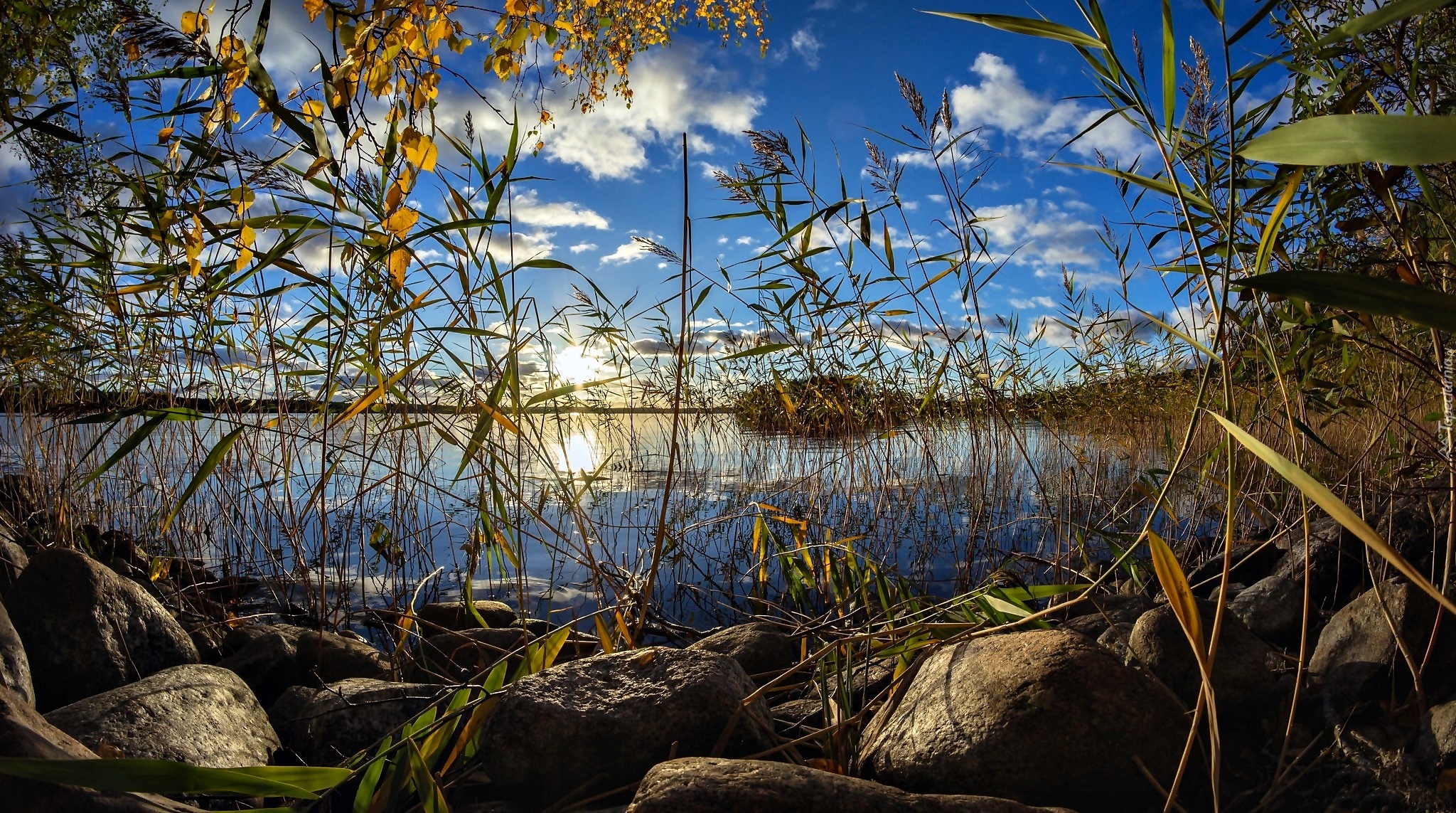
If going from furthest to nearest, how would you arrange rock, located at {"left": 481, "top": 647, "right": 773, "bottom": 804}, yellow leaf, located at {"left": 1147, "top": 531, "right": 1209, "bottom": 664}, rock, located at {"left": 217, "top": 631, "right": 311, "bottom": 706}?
rock, located at {"left": 217, "top": 631, "right": 311, "bottom": 706} → rock, located at {"left": 481, "top": 647, "right": 773, "bottom": 804} → yellow leaf, located at {"left": 1147, "top": 531, "right": 1209, "bottom": 664}

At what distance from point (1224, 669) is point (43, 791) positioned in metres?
2.48

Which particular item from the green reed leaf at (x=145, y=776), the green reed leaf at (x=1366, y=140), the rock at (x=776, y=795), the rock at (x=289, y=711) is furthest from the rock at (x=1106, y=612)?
the rock at (x=289, y=711)

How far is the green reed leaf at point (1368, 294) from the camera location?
681 mm

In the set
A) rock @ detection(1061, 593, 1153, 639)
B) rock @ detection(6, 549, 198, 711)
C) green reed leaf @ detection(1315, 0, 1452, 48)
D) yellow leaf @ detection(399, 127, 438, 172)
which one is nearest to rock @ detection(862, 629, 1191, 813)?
rock @ detection(1061, 593, 1153, 639)

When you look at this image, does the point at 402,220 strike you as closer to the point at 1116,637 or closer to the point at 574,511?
the point at 574,511

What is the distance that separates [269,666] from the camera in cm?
262

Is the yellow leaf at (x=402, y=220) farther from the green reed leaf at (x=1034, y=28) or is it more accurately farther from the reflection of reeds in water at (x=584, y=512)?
the green reed leaf at (x=1034, y=28)

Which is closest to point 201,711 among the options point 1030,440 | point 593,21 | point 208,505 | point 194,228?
point 194,228

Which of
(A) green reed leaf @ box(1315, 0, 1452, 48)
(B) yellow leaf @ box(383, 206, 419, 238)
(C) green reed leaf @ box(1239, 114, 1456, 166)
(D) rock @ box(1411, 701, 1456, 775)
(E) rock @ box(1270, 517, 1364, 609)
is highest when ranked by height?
(B) yellow leaf @ box(383, 206, 419, 238)

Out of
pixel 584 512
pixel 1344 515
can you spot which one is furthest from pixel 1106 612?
pixel 584 512

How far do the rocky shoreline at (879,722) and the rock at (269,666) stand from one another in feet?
1.20

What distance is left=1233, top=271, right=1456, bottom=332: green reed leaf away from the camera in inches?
26.8

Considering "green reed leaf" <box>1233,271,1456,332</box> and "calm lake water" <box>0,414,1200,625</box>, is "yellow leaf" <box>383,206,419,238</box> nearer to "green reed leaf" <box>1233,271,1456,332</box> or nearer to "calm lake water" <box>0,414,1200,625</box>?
"calm lake water" <box>0,414,1200,625</box>

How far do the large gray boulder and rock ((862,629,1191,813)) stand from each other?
223 centimetres
